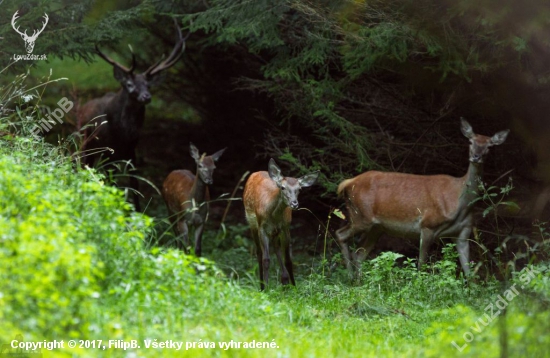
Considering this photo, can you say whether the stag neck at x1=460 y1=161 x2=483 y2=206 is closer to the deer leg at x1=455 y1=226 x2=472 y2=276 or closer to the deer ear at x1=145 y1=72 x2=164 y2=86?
the deer leg at x1=455 y1=226 x2=472 y2=276

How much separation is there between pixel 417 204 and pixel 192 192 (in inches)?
119

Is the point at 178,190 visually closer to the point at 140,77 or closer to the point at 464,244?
the point at 140,77

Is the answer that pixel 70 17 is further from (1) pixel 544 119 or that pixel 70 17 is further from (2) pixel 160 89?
(1) pixel 544 119

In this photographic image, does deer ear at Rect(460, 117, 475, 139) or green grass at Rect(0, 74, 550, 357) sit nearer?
green grass at Rect(0, 74, 550, 357)

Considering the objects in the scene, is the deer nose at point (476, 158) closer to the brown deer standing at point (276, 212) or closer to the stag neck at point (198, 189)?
the brown deer standing at point (276, 212)

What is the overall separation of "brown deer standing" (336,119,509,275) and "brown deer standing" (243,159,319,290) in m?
0.82

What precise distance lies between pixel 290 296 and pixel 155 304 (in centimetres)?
263

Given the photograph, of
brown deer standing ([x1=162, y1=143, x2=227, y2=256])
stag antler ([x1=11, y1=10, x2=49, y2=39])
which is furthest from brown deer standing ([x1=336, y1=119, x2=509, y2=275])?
stag antler ([x1=11, y1=10, x2=49, y2=39])

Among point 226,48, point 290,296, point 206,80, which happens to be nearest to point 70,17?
point 226,48

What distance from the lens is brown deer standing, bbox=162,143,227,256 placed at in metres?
11.1

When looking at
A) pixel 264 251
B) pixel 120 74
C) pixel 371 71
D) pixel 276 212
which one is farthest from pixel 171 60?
pixel 264 251

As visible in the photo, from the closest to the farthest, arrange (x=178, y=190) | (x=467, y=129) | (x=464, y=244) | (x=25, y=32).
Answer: (x=467, y=129) < (x=464, y=244) < (x=25, y=32) < (x=178, y=190)

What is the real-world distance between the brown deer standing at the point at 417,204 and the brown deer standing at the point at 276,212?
82 centimetres

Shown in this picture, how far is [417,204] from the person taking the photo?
10117mm
